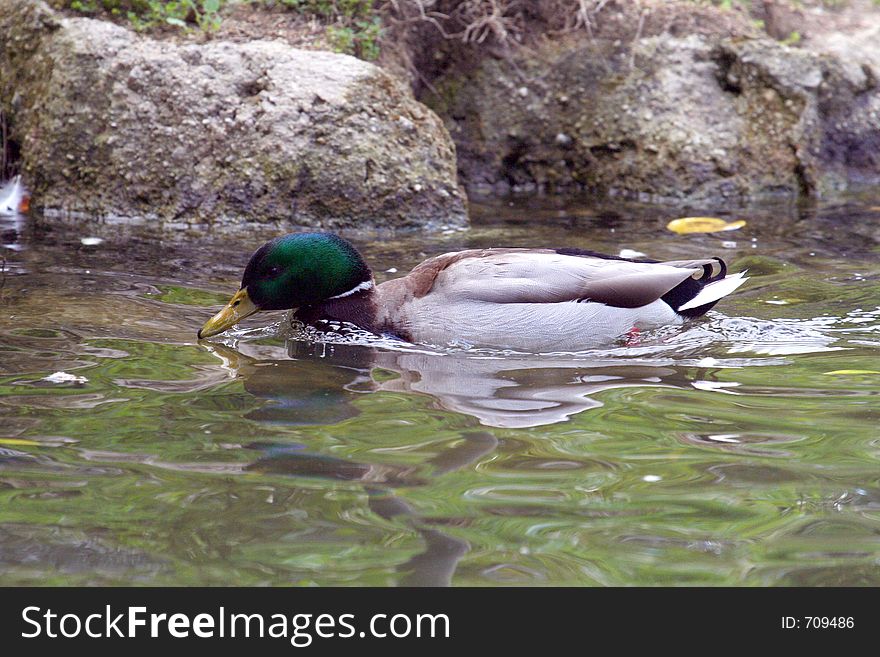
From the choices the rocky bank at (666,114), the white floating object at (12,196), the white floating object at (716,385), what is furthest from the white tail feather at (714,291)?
the white floating object at (12,196)

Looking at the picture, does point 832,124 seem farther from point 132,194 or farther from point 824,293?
point 132,194

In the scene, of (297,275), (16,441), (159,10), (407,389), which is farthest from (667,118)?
(16,441)

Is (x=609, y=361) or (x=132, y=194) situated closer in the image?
(x=609, y=361)

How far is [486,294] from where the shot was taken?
4.77 metres

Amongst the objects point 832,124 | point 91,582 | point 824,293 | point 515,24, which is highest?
point 515,24

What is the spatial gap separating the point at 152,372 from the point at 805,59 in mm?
6579

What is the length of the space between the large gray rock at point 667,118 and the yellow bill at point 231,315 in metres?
4.32

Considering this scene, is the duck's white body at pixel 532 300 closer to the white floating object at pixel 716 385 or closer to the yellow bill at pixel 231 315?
the yellow bill at pixel 231 315

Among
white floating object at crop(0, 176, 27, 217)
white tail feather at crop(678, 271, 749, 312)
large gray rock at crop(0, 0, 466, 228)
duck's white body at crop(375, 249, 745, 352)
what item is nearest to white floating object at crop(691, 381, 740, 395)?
duck's white body at crop(375, 249, 745, 352)

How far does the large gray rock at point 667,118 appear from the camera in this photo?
28.5ft

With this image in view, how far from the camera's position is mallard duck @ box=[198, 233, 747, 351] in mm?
4750

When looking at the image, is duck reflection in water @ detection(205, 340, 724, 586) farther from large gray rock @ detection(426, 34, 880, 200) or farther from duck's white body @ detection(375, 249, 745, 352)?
large gray rock @ detection(426, 34, 880, 200)

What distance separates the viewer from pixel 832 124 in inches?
358

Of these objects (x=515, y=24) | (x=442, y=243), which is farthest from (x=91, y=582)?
(x=515, y=24)
